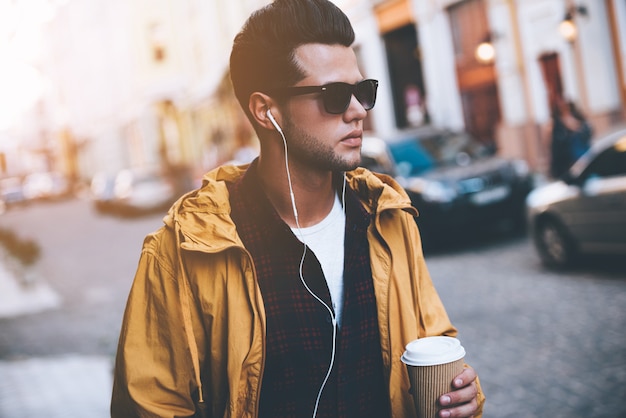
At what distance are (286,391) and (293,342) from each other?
121 mm

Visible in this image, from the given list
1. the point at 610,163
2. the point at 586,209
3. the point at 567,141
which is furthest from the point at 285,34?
the point at 567,141

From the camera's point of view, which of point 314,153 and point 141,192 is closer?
point 314,153

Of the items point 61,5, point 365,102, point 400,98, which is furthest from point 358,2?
point 365,102

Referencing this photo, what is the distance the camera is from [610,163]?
277 inches

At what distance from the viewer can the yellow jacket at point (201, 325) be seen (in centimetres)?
175

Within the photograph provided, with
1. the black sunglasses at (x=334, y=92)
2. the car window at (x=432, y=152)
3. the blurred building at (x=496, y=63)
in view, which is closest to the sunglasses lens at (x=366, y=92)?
the black sunglasses at (x=334, y=92)

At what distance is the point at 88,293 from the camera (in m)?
7.34

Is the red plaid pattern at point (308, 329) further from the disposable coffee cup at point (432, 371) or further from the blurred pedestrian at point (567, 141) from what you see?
the blurred pedestrian at point (567, 141)

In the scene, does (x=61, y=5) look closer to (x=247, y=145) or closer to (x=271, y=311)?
(x=247, y=145)

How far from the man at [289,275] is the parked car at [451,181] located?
745 centimetres

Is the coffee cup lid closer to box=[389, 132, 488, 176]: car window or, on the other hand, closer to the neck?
the neck

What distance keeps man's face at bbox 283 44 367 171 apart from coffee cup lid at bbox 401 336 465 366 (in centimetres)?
52

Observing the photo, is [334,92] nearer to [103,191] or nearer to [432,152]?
[103,191]

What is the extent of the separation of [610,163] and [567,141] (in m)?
3.95
